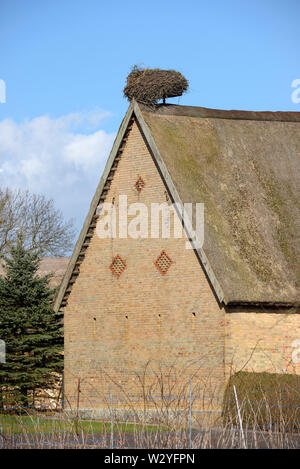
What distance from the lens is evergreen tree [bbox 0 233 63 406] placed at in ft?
110

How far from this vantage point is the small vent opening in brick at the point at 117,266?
30.1 metres

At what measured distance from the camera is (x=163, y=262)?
94.7 feet

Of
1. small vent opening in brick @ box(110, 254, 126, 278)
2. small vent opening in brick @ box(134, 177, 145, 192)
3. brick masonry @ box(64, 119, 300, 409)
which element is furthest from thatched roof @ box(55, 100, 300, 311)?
small vent opening in brick @ box(110, 254, 126, 278)

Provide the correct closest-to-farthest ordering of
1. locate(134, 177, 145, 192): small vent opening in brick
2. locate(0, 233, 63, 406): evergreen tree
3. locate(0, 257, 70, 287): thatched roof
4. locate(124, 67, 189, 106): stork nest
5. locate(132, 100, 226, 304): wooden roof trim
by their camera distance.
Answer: locate(132, 100, 226, 304): wooden roof trim → locate(134, 177, 145, 192): small vent opening in brick → locate(124, 67, 189, 106): stork nest → locate(0, 233, 63, 406): evergreen tree → locate(0, 257, 70, 287): thatched roof

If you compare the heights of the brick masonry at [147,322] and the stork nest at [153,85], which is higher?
the stork nest at [153,85]

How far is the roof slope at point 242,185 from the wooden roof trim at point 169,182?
0.13 metres

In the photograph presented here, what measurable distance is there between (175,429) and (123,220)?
15556 mm

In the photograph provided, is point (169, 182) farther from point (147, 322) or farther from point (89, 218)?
point (147, 322)

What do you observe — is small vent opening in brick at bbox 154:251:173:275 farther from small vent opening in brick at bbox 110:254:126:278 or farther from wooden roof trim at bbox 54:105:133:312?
wooden roof trim at bbox 54:105:133:312

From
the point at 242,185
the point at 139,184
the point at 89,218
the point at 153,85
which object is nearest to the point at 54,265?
the point at 89,218

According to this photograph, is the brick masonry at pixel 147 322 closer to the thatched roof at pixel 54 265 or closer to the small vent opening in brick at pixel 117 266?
the small vent opening in brick at pixel 117 266

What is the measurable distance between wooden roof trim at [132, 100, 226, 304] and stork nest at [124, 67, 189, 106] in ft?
3.34

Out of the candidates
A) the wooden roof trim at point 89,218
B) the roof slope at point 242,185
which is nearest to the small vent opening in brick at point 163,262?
the roof slope at point 242,185

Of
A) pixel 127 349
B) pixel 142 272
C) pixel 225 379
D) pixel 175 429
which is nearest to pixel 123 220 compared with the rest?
pixel 142 272
